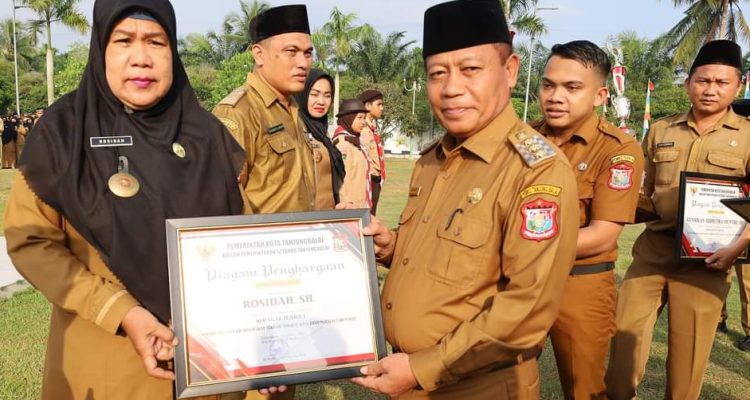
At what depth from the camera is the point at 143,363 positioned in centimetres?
193

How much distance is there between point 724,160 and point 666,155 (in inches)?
13.5

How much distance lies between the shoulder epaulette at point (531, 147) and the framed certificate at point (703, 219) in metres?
1.94

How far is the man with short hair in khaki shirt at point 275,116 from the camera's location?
3.15m

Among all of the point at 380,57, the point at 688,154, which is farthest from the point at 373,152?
the point at 380,57

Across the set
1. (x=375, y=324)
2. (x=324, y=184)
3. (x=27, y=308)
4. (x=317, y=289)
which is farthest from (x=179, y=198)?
(x=27, y=308)

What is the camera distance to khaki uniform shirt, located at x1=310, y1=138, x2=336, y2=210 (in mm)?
3834

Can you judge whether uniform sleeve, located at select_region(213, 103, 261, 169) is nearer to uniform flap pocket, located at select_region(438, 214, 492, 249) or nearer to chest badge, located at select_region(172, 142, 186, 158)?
chest badge, located at select_region(172, 142, 186, 158)

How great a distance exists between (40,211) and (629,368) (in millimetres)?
3250

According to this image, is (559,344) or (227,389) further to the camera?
(559,344)

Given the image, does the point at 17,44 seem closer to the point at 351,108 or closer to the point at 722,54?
the point at 351,108

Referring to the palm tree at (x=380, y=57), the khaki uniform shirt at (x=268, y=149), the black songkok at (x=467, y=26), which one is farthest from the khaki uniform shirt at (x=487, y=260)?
the palm tree at (x=380, y=57)

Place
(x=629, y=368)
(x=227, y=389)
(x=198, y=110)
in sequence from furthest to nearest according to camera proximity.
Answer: (x=629, y=368) → (x=198, y=110) → (x=227, y=389)

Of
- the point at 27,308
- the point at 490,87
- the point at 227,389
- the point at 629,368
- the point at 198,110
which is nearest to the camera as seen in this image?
the point at 227,389

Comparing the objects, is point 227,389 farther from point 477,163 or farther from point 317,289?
point 477,163
